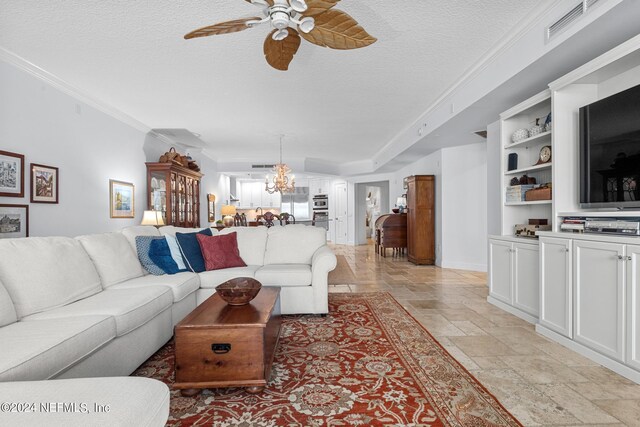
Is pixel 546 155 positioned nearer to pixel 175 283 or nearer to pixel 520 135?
pixel 520 135

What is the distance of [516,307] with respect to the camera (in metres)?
3.34

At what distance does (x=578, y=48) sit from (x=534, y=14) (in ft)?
1.43

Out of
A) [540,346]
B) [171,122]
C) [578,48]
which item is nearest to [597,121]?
[578,48]

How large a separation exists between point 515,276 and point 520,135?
1.52m

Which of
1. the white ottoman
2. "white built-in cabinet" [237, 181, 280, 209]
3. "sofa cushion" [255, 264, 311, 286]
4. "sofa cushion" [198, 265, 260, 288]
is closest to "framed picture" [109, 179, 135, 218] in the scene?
"sofa cushion" [198, 265, 260, 288]

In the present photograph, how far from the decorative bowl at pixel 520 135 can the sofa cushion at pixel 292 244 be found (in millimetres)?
2425

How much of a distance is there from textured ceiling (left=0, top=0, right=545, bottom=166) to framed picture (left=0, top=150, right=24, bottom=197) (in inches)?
40.3

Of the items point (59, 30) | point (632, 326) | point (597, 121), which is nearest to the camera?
point (632, 326)

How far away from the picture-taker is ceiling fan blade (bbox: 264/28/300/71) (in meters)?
2.20

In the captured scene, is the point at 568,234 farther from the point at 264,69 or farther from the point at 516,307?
the point at 264,69

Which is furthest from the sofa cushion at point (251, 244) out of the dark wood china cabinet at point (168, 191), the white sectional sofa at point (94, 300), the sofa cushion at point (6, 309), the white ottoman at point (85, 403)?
the white ottoman at point (85, 403)

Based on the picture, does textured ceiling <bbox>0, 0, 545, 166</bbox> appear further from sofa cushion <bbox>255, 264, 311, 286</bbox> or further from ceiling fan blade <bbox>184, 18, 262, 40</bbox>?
sofa cushion <bbox>255, 264, 311, 286</bbox>

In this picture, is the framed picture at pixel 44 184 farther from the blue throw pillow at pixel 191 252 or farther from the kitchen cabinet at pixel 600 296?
the kitchen cabinet at pixel 600 296

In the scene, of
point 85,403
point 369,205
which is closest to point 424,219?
point 85,403
